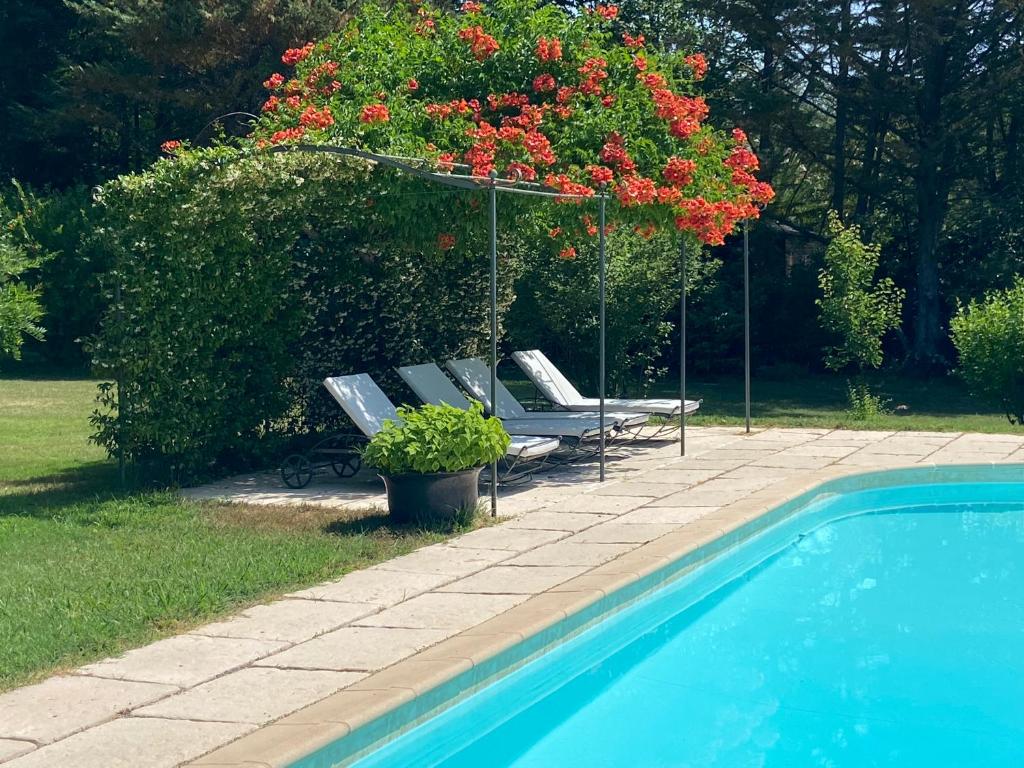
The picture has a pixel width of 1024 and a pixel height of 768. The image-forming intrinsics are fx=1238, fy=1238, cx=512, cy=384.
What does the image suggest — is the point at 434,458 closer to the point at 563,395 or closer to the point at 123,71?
the point at 563,395

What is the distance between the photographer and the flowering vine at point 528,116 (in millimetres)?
10703

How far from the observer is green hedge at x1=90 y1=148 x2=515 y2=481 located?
9.71 m

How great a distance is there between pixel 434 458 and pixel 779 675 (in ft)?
8.79

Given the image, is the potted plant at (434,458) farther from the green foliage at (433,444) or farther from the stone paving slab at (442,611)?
the stone paving slab at (442,611)

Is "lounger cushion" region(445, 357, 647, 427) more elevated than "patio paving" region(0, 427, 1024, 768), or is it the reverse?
"lounger cushion" region(445, 357, 647, 427)

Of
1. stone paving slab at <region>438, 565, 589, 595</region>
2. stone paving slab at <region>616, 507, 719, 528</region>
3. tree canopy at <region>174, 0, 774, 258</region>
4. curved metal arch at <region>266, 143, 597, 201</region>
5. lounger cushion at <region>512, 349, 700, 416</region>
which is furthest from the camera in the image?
lounger cushion at <region>512, 349, 700, 416</region>

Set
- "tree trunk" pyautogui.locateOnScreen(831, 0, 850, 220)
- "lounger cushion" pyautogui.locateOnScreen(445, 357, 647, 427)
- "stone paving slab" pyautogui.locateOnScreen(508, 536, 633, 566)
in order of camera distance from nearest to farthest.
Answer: "stone paving slab" pyautogui.locateOnScreen(508, 536, 633, 566) < "lounger cushion" pyautogui.locateOnScreen(445, 357, 647, 427) < "tree trunk" pyautogui.locateOnScreen(831, 0, 850, 220)

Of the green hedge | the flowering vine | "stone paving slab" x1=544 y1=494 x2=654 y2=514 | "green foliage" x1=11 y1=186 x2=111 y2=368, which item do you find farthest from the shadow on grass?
"green foliage" x1=11 y1=186 x2=111 y2=368

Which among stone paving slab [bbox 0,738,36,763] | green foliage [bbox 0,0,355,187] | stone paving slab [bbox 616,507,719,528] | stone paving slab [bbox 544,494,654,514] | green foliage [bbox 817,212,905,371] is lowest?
stone paving slab [bbox 0,738,36,763]

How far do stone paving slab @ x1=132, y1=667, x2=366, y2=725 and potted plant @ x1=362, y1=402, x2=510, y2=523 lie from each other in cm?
298

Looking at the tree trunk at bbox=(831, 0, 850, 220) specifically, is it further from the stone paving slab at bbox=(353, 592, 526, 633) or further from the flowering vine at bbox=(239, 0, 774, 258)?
the stone paving slab at bbox=(353, 592, 526, 633)

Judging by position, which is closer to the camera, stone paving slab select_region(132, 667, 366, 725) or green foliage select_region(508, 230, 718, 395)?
stone paving slab select_region(132, 667, 366, 725)

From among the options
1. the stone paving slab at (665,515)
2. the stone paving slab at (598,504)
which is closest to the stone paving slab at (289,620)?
the stone paving slab at (665,515)

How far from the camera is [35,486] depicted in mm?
10492
